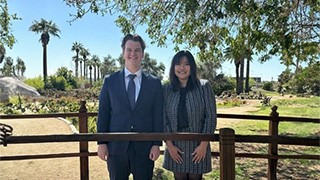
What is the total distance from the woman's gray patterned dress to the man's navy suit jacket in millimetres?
183

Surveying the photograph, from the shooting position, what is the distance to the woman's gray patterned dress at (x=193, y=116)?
8.84 feet

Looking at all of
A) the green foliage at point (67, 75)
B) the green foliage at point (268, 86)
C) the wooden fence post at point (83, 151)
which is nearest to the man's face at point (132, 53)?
the wooden fence post at point (83, 151)

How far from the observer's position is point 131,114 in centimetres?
251

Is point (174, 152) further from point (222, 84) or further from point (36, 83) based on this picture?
point (222, 84)

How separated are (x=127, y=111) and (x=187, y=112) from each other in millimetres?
517

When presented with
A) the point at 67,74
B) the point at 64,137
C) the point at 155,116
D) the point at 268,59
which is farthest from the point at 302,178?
the point at 67,74

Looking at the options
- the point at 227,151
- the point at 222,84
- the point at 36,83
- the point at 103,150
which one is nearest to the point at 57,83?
the point at 36,83

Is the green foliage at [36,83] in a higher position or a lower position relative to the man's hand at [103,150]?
higher

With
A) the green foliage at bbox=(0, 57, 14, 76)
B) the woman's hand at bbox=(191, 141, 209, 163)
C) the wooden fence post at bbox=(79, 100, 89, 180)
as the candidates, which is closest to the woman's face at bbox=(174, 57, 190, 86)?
the woman's hand at bbox=(191, 141, 209, 163)

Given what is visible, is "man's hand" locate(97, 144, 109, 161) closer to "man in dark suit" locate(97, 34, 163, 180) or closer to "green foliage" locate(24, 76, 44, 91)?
"man in dark suit" locate(97, 34, 163, 180)

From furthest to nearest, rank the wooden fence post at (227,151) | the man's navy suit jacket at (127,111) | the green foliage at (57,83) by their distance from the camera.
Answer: the green foliage at (57,83) < the man's navy suit jacket at (127,111) < the wooden fence post at (227,151)

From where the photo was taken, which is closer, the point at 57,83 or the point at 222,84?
the point at 57,83

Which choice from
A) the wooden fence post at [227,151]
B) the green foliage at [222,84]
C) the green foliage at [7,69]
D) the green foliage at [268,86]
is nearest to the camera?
the wooden fence post at [227,151]

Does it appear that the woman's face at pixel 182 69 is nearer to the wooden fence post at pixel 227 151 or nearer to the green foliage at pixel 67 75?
the wooden fence post at pixel 227 151
